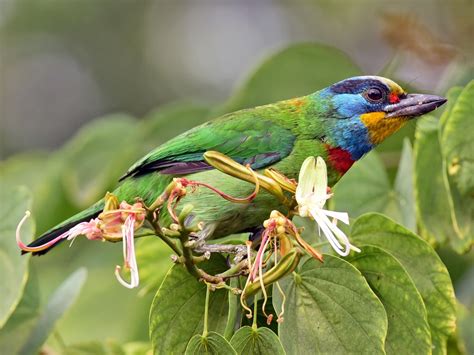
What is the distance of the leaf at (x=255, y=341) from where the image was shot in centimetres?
213

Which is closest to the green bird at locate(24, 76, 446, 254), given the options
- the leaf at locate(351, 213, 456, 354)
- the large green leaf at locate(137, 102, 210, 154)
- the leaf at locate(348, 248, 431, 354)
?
the leaf at locate(351, 213, 456, 354)

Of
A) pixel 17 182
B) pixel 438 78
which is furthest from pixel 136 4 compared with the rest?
pixel 438 78

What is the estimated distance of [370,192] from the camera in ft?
10.2

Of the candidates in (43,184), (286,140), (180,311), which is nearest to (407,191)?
(286,140)

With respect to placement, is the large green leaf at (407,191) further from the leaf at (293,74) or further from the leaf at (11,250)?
the leaf at (11,250)

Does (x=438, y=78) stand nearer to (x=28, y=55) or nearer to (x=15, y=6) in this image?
(x=15, y=6)

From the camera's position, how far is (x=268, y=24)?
1171 cm

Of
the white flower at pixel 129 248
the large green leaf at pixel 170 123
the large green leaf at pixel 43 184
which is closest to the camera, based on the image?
the white flower at pixel 129 248

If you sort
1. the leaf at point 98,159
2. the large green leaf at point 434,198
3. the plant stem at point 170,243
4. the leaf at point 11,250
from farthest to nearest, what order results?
the leaf at point 98,159 < the large green leaf at point 434,198 < the leaf at point 11,250 < the plant stem at point 170,243

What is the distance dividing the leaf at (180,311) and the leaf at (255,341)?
180 millimetres

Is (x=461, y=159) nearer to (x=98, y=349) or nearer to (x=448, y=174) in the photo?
(x=448, y=174)

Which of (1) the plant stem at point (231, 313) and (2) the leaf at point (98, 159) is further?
(2) the leaf at point (98, 159)

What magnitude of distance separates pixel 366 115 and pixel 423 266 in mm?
797

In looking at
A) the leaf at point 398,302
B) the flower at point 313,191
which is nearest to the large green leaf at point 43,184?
the leaf at point 398,302
